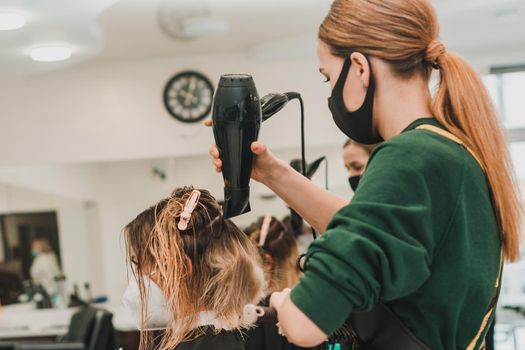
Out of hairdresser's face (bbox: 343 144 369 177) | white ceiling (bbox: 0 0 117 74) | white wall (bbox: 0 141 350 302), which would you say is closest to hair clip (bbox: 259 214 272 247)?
hairdresser's face (bbox: 343 144 369 177)

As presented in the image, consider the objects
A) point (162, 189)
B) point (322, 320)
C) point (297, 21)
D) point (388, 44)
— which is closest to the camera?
point (322, 320)

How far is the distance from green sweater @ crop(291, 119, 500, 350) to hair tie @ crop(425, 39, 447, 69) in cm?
10

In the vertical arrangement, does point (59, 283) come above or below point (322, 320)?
below

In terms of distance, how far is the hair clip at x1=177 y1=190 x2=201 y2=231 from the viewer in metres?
1.45

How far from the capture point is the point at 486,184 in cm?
94

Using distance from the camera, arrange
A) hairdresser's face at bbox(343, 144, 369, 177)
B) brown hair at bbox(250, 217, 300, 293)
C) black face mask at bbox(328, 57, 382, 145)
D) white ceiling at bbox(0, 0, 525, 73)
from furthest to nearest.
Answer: white ceiling at bbox(0, 0, 525, 73) < brown hair at bbox(250, 217, 300, 293) < hairdresser's face at bbox(343, 144, 369, 177) < black face mask at bbox(328, 57, 382, 145)

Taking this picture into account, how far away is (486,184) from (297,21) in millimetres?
3392

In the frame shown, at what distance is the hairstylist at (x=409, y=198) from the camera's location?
0.80 meters

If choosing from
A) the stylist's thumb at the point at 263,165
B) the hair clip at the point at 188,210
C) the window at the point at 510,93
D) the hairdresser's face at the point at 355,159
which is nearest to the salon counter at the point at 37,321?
the hairdresser's face at the point at 355,159

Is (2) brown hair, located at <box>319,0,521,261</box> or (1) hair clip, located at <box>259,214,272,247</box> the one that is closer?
(2) brown hair, located at <box>319,0,521,261</box>

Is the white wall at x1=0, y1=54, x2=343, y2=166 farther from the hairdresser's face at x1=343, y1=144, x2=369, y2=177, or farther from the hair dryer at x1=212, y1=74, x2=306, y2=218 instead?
the hair dryer at x1=212, y1=74, x2=306, y2=218

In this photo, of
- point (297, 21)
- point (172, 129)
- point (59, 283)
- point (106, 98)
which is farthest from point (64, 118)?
point (297, 21)

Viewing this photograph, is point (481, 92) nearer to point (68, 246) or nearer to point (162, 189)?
point (162, 189)

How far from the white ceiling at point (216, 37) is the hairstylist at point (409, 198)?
235 cm
